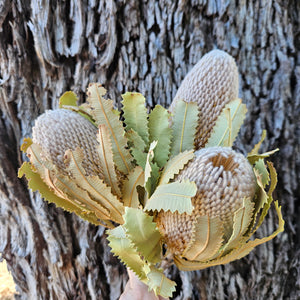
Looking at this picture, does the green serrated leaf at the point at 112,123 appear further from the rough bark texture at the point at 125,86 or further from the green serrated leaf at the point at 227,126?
the rough bark texture at the point at 125,86

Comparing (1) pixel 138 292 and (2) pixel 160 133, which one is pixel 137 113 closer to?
(2) pixel 160 133

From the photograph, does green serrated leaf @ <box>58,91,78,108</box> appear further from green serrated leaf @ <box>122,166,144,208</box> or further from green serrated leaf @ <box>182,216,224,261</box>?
green serrated leaf @ <box>182,216,224,261</box>

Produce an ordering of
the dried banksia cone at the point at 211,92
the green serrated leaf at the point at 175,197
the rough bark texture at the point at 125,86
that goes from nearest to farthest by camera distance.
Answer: the green serrated leaf at the point at 175,197 → the dried banksia cone at the point at 211,92 → the rough bark texture at the point at 125,86

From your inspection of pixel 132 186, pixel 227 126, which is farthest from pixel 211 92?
pixel 132 186

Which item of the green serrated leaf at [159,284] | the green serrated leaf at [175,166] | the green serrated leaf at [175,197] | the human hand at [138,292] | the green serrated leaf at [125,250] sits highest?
the green serrated leaf at [175,166]

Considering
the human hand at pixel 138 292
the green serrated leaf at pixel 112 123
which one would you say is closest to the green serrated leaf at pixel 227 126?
the green serrated leaf at pixel 112 123

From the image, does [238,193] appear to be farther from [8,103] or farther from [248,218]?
[8,103]

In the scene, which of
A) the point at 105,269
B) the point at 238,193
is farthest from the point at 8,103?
the point at 238,193

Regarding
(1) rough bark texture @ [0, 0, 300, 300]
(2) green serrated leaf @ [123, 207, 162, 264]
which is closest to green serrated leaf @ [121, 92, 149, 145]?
(2) green serrated leaf @ [123, 207, 162, 264]
